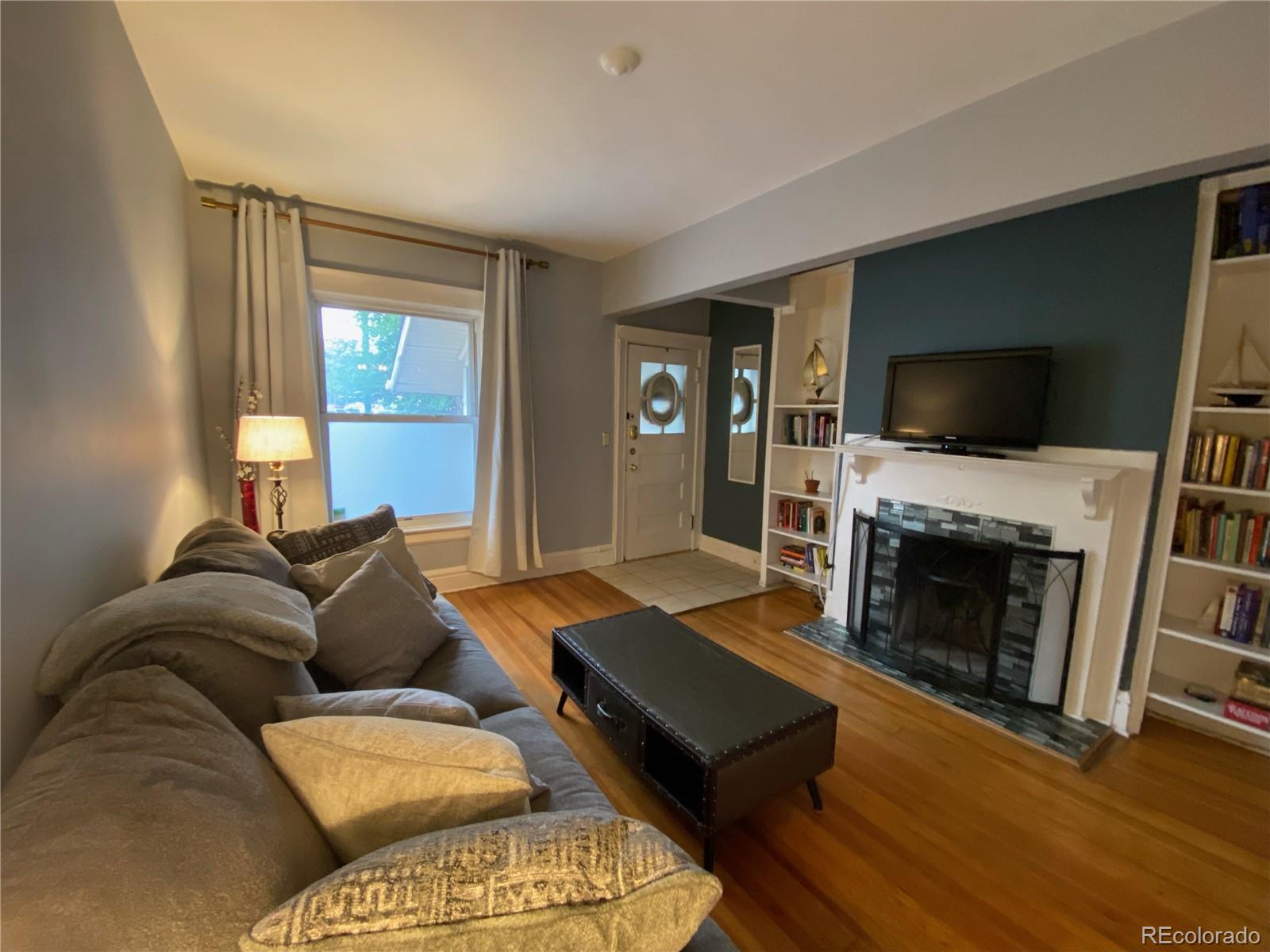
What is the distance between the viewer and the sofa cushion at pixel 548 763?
1.16 m

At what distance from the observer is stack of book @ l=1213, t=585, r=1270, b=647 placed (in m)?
1.97

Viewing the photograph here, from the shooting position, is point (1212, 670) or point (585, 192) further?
point (585, 192)

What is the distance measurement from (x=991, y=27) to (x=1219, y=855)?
2.62m

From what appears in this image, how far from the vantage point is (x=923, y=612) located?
103 inches

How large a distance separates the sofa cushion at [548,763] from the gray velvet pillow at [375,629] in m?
0.39

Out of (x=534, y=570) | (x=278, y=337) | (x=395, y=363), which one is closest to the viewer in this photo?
(x=278, y=337)

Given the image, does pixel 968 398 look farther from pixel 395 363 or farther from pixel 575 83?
pixel 395 363

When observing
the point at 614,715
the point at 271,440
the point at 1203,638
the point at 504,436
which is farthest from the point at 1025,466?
the point at 271,440

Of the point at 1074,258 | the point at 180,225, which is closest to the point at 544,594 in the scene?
the point at 180,225

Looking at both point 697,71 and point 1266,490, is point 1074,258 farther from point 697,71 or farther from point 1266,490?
point 697,71

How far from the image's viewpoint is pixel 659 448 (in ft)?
14.7

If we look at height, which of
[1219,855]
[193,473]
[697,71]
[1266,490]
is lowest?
[1219,855]

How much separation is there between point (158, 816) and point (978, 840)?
2.10 metres

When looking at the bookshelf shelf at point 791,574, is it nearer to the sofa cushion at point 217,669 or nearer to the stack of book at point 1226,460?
the stack of book at point 1226,460
